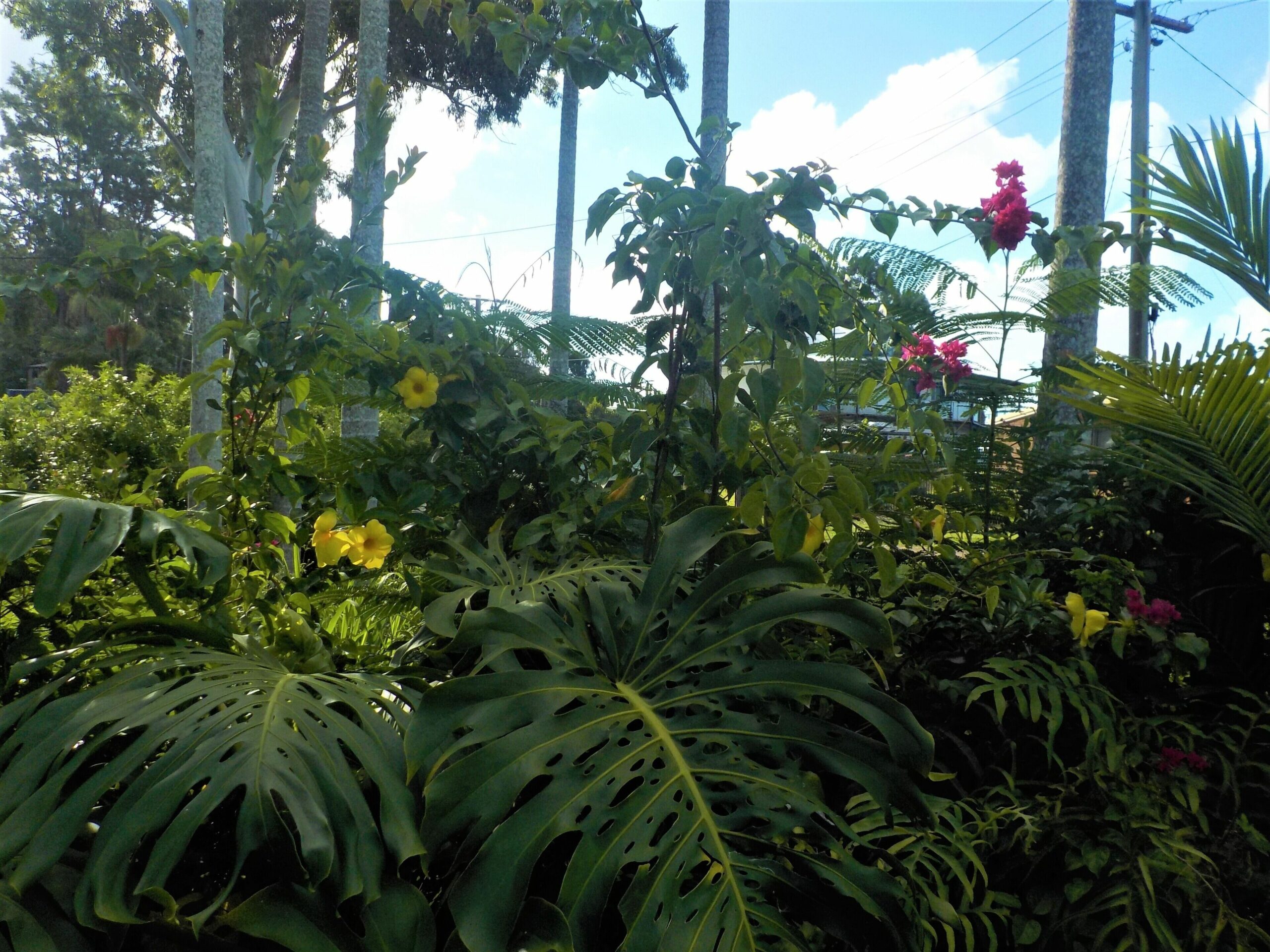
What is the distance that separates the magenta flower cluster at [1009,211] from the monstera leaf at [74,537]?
128cm

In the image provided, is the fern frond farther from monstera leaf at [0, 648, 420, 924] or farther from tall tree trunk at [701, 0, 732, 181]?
tall tree trunk at [701, 0, 732, 181]

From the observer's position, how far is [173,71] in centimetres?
1276

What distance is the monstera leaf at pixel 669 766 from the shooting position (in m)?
0.71

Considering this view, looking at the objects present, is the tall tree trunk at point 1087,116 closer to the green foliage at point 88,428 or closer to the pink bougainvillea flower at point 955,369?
the pink bougainvillea flower at point 955,369

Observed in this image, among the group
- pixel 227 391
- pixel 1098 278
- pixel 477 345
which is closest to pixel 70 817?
pixel 227 391

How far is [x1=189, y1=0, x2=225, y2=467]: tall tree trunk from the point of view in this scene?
651 centimetres

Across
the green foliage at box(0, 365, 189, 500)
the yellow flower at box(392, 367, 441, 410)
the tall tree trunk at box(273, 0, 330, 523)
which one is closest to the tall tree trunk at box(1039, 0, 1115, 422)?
the yellow flower at box(392, 367, 441, 410)

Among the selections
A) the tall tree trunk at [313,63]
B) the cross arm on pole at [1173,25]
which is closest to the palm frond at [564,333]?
the tall tree trunk at [313,63]

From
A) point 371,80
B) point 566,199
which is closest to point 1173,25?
point 566,199

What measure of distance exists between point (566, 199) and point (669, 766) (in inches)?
437

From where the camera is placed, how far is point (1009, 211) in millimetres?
1468

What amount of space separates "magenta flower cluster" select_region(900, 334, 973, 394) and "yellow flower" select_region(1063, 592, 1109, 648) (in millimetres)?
718

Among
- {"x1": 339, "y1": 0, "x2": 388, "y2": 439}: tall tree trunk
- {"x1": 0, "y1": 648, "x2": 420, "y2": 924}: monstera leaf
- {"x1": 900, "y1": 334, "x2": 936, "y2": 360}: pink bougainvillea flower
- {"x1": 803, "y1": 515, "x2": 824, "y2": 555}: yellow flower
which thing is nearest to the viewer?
{"x1": 0, "y1": 648, "x2": 420, "y2": 924}: monstera leaf

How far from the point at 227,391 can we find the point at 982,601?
1.30 metres
